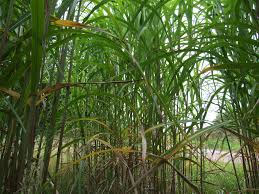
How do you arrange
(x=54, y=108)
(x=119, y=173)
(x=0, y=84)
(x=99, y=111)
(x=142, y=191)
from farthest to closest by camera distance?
(x=99, y=111)
(x=119, y=173)
(x=142, y=191)
(x=54, y=108)
(x=0, y=84)

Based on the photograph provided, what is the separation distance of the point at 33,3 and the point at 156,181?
31.7 inches

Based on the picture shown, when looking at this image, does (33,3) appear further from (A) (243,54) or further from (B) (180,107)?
(B) (180,107)

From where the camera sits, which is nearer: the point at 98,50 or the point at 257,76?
the point at 257,76

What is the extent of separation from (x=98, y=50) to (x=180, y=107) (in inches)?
18.0

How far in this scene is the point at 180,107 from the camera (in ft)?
4.66

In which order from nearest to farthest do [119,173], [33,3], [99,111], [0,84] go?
[33,3] → [0,84] → [119,173] → [99,111]

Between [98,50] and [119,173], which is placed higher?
[98,50]

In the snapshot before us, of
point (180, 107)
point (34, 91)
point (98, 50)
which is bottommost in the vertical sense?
point (34, 91)

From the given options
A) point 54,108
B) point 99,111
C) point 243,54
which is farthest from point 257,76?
point 99,111

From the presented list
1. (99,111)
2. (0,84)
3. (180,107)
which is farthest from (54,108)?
(180,107)

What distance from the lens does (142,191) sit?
3.23ft

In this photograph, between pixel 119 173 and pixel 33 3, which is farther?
pixel 119 173

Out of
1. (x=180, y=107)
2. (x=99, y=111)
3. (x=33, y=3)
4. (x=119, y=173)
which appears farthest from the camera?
(x=180, y=107)

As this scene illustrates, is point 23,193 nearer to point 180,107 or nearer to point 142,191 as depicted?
point 142,191
